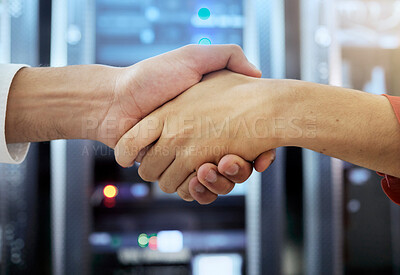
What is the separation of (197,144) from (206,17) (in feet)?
3.69

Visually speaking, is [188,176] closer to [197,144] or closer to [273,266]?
[197,144]

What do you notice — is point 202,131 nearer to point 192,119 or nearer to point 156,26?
point 192,119

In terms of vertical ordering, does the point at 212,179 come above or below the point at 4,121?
below

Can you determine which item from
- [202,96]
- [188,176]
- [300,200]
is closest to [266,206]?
[300,200]

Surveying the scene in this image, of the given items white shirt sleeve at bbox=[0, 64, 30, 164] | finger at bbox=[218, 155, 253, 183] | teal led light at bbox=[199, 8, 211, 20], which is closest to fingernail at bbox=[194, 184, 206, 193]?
finger at bbox=[218, 155, 253, 183]

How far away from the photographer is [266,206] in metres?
1.92

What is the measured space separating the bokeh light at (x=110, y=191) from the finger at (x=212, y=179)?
0.97 meters

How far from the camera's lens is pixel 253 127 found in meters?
1.05

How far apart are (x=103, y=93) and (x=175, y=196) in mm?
950

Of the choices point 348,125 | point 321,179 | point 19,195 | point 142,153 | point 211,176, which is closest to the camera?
point 348,125

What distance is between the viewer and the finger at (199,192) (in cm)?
114

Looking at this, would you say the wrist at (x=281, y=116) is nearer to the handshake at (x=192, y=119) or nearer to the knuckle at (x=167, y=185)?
the handshake at (x=192, y=119)

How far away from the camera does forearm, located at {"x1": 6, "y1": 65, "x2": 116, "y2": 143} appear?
1.10 meters

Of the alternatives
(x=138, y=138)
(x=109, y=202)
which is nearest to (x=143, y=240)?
(x=109, y=202)
